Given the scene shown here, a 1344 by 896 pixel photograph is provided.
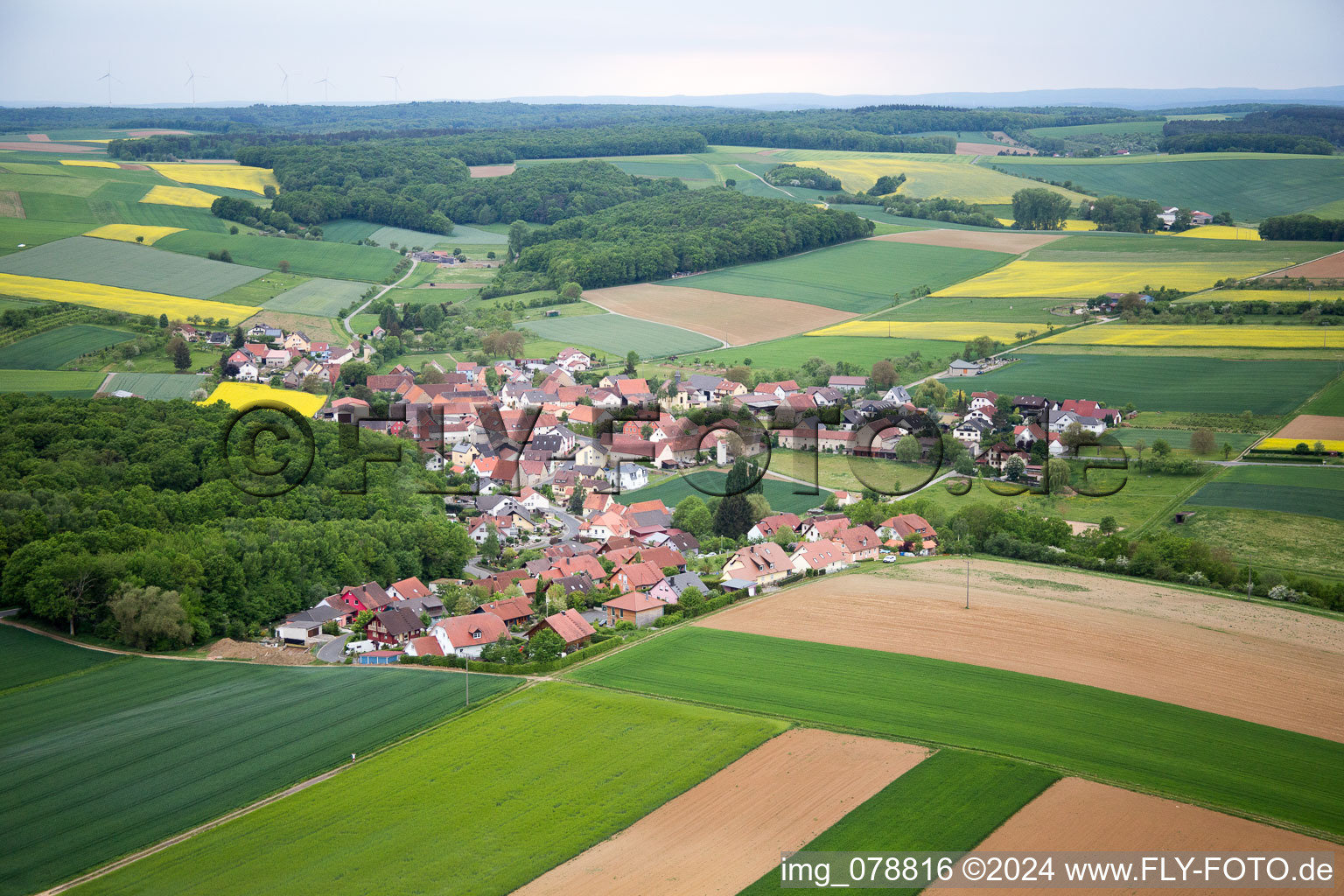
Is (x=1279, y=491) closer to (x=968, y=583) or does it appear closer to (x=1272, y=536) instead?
(x=1272, y=536)

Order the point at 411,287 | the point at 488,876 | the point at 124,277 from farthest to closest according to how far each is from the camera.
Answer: the point at 411,287 < the point at 124,277 < the point at 488,876

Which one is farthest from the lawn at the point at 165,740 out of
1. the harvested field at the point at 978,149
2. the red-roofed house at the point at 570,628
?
the harvested field at the point at 978,149

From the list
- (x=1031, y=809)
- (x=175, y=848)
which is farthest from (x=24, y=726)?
(x=1031, y=809)

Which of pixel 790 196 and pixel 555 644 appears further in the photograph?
pixel 790 196

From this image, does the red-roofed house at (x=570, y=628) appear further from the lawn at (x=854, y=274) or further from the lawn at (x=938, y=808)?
the lawn at (x=854, y=274)

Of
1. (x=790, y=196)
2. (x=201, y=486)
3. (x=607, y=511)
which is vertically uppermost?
(x=790, y=196)

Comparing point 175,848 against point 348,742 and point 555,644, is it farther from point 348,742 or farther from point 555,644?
point 555,644
